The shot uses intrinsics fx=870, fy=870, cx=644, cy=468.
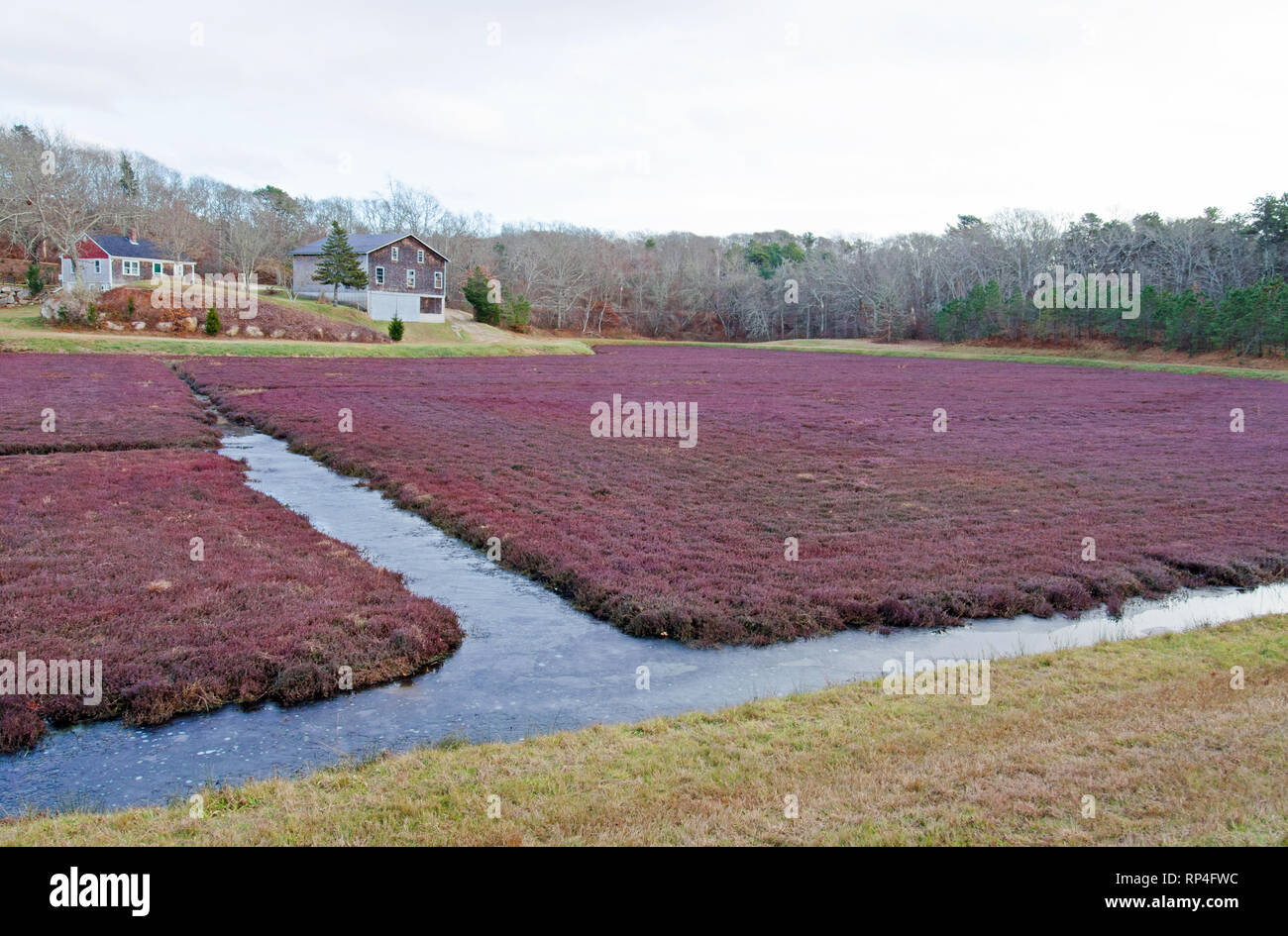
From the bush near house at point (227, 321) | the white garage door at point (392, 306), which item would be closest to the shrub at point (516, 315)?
the white garage door at point (392, 306)

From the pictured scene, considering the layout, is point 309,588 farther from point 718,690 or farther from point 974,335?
point 974,335

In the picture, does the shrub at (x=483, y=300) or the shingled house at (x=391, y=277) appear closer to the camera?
the shingled house at (x=391, y=277)

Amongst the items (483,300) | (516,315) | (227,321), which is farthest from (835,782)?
(483,300)

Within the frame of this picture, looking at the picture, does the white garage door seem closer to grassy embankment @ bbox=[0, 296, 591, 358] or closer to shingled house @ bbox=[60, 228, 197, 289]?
grassy embankment @ bbox=[0, 296, 591, 358]

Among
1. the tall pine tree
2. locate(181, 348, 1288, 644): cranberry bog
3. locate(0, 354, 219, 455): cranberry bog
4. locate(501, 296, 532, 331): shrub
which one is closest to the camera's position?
locate(181, 348, 1288, 644): cranberry bog

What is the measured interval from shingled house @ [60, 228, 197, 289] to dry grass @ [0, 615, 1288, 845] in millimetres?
84760

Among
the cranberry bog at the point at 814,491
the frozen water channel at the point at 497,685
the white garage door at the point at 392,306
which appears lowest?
the frozen water channel at the point at 497,685

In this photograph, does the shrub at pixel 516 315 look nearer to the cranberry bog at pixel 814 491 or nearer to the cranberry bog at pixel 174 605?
the cranberry bog at pixel 814 491

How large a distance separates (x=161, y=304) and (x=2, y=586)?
211 feet

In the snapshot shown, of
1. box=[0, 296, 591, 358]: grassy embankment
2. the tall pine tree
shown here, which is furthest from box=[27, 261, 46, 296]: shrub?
the tall pine tree

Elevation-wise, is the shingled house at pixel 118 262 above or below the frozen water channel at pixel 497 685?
above

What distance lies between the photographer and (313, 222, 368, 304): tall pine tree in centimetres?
7894

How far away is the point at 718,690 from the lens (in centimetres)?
1059

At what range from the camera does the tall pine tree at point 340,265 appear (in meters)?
78.9
